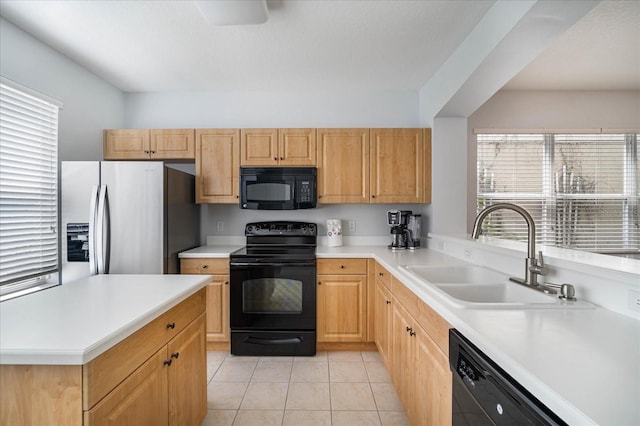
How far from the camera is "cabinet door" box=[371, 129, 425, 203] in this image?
2977 millimetres

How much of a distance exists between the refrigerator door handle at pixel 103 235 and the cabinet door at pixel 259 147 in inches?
46.3

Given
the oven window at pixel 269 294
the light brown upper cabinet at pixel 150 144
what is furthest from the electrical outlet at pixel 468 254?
the light brown upper cabinet at pixel 150 144

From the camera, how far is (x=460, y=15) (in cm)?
195

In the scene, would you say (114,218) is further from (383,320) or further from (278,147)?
(383,320)

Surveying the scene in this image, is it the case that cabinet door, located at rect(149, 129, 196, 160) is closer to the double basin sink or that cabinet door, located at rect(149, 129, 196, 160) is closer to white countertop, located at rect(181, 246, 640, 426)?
the double basin sink

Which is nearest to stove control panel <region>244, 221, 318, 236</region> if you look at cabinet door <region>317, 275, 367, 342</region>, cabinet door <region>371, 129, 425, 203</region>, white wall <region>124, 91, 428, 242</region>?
white wall <region>124, 91, 428, 242</region>

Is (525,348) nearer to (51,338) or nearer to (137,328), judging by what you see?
(137,328)

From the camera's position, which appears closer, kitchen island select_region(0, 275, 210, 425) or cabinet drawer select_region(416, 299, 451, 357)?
kitchen island select_region(0, 275, 210, 425)

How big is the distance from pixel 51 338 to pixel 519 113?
4.06 meters

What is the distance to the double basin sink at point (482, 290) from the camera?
113cm

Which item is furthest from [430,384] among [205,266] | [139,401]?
[205,266]

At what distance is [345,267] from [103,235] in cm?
199

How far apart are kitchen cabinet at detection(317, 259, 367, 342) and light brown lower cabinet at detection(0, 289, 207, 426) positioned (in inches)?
52.5

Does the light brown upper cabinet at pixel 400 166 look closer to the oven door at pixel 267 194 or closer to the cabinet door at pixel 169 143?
the oven door at pixel 267 194
